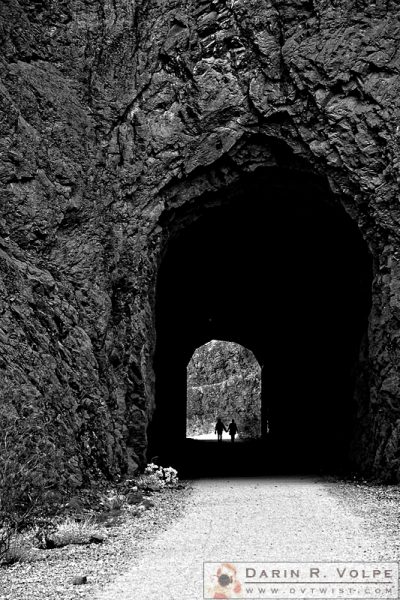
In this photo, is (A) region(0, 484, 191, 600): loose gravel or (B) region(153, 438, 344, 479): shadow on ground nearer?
(A) region(0, 484, 191, 600): loose gravel

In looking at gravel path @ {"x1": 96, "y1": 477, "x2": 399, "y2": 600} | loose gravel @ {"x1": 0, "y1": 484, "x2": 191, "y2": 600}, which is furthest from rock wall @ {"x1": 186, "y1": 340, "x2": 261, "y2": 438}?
loose gravel @ {"x1": 0, "y1": 484, "x2": 191, "y2": 600}

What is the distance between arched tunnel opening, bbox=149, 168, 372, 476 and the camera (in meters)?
15.7

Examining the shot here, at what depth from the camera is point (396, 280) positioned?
42.8ft

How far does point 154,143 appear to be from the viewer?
546 inches

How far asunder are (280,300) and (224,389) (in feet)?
70.8

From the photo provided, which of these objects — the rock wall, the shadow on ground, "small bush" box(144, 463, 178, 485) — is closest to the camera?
"small bush" box(144, 463, 178, 485)

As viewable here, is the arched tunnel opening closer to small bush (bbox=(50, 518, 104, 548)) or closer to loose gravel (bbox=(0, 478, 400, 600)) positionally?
loose gravel (bbox=(0, 478, 400, 600))

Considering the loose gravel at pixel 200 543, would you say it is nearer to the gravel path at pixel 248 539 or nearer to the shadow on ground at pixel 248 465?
the gravel path at pixel 248 539

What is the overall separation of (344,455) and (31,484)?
1000 centimetres

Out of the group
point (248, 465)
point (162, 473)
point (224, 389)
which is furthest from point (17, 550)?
point (224, 389)

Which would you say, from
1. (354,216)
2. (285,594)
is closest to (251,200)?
(354,216)

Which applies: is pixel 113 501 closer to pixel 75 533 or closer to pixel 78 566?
pixel 75 533

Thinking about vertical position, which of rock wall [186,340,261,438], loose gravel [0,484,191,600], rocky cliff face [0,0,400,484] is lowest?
loose gravel [0,484,191,600]

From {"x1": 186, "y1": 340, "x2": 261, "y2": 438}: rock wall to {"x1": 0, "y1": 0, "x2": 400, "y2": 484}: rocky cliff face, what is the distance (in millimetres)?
28005
